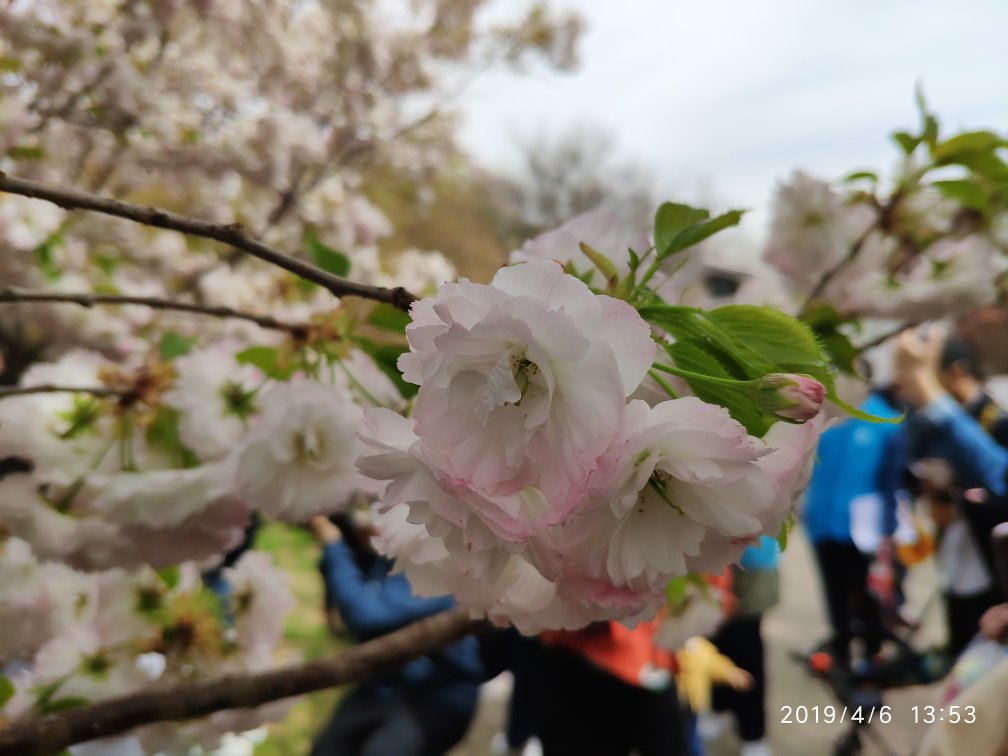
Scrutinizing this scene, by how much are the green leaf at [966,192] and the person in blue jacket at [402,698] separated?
1.27 m

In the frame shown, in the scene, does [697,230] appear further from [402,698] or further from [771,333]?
[402,698]

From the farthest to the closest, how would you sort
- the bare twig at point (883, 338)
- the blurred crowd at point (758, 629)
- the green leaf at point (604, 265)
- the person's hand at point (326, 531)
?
the person's hand at point (326, 531) → the blurred crowd at point (758, 629) → the bare twig at point (883, 338) → the green leaf at point (604, 265)

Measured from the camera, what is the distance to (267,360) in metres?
0.55

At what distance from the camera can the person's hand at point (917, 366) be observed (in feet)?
6.41

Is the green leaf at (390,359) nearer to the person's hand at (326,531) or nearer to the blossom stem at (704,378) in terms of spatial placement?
the blossom stem at (704,378)

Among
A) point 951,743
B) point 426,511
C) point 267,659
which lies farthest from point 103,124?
point 951,743

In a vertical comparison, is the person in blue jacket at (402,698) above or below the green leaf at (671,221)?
below

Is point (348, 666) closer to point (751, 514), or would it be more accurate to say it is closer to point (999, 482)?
point (751, 514)

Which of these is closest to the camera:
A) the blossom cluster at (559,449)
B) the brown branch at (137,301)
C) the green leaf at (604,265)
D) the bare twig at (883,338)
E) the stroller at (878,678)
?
the blossom cluster at (559,449)

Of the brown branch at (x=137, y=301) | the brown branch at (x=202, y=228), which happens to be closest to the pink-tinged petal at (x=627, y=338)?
the brown branch at (x=202, y=228)

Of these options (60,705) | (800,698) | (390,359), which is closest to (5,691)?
(60,705)

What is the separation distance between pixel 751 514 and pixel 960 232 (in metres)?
0.69

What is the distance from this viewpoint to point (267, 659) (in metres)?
0.73

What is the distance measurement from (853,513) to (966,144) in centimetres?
202
